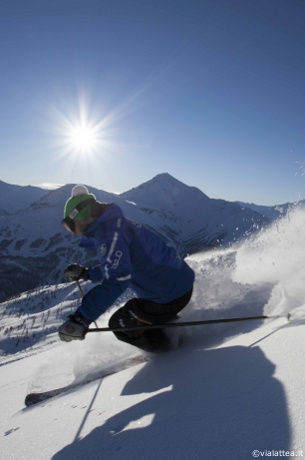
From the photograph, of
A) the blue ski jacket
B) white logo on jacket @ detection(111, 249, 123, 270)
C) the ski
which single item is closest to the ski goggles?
the blue ski jacket

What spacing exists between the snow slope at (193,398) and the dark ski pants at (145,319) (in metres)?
0.32

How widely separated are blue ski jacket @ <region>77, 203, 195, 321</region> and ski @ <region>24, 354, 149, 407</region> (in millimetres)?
946

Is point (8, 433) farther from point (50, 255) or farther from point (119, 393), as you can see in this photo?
point (50, 255)

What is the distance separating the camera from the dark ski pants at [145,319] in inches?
168

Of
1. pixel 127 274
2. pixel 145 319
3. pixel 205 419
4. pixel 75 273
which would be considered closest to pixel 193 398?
pixel 205 419

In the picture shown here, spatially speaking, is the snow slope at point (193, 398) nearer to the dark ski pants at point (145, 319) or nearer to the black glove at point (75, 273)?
the dark ski pants at point (145, 319)

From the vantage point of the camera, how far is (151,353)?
4.43 metres

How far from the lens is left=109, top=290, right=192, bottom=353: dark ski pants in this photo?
14.0 ft

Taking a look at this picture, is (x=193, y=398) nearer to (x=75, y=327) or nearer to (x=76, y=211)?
(x=75, y=327)

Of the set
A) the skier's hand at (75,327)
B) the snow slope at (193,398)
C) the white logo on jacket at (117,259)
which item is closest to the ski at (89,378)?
the snow slope at (193,398)

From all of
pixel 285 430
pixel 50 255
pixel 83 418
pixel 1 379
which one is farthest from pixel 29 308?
pixel 50 255

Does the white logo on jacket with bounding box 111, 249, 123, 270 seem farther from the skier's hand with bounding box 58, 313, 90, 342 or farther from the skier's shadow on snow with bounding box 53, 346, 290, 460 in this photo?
the skier's shadow on snow with bounding box 53, 346, 290, 460

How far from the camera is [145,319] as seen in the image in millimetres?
4289

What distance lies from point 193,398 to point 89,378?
234 centimetres
